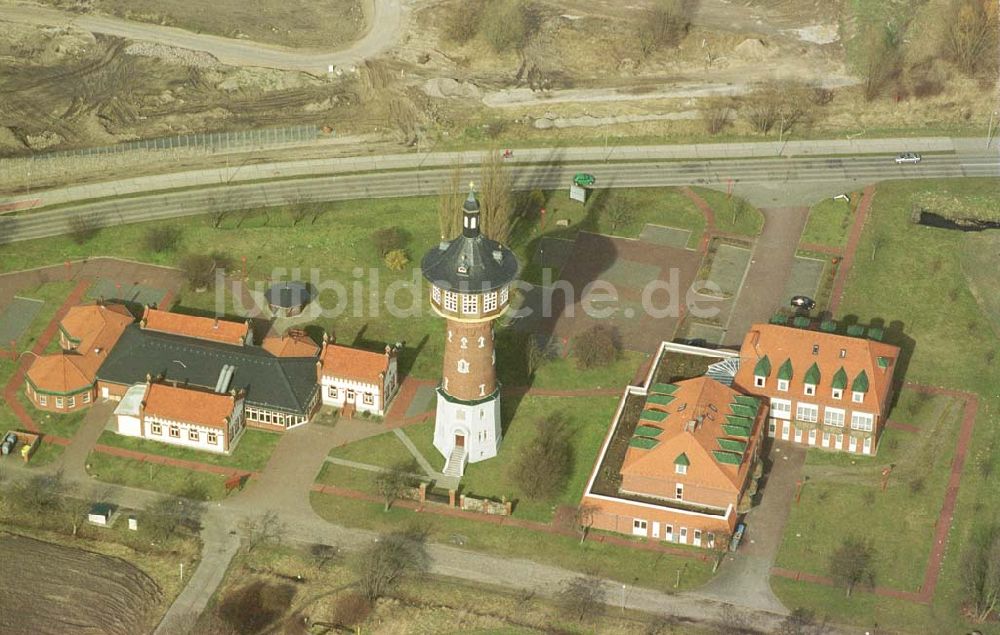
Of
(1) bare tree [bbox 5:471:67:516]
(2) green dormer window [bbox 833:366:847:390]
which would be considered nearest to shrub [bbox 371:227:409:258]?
(1) bare tree [bbox 5:471:67:516]

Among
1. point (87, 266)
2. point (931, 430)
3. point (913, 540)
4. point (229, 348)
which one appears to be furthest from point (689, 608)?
point (87, 266)

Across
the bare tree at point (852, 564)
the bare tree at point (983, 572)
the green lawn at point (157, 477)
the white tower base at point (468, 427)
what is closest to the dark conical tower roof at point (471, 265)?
the white tower base at point (468, 427)

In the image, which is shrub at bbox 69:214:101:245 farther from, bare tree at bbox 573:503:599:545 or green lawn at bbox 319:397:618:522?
bare tree at bbox 573:503:599:545

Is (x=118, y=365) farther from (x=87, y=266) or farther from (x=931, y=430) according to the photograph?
(x=931, y=430)

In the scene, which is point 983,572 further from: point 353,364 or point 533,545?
point 353,364

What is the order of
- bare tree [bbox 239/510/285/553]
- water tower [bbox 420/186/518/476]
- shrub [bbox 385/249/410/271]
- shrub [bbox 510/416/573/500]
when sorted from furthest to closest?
shrub [bbox 385/249/410/271]
shrub [bbox 510/416/573/500]
bare tree [bbox 239/510/285/553]
water tower [bbox 420/186/518/476]

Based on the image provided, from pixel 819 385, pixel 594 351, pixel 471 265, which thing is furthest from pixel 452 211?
pixel 819 385

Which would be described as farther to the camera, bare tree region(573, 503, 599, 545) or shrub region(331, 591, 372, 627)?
bare tree region(573, 503, 599, 545)
